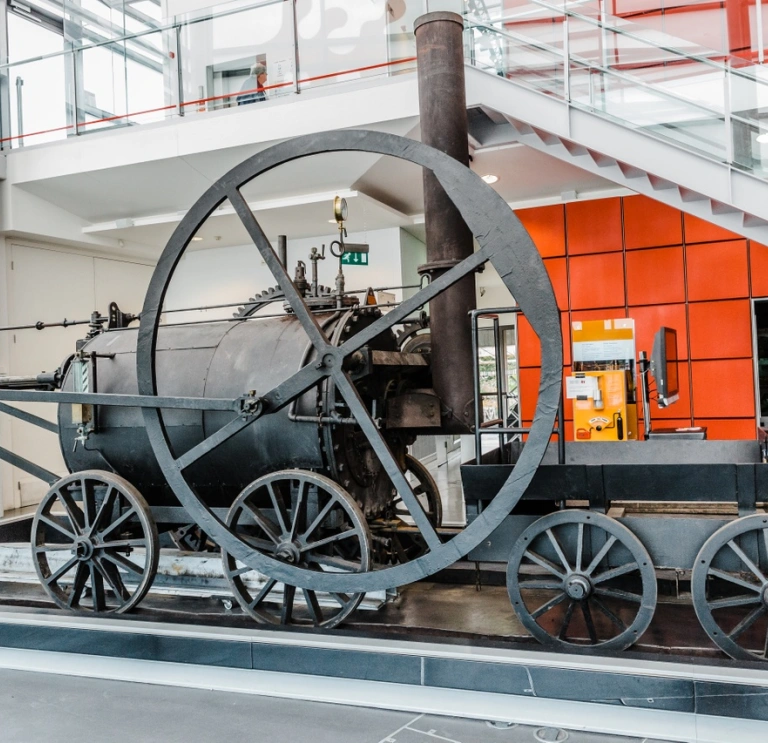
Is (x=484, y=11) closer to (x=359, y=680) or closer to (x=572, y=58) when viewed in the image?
(x=572, y=58)

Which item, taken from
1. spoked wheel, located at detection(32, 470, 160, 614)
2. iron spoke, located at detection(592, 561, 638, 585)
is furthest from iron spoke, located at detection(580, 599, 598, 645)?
spoked wheel, located at detection(32, 470, 160, 614)

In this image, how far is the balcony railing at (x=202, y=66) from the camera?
654 centimetres

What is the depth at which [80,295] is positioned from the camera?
9148 mm

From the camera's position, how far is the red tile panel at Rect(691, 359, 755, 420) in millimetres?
7172

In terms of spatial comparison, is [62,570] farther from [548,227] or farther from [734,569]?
[548,227]

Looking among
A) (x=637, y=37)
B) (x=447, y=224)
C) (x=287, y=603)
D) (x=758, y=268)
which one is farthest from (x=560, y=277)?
(x=287, y=603)

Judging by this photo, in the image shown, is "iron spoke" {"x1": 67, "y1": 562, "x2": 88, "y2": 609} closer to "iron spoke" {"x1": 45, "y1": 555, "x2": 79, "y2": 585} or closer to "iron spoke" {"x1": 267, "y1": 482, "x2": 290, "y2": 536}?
"iron spoke" {"x1": 45, "y1": 555, "x2": 79, "y2": 585}

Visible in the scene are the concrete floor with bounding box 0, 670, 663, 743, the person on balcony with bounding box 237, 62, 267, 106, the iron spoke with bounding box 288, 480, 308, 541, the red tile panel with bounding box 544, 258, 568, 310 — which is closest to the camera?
the concrete floor with bounding box 0, 670, 663, 743

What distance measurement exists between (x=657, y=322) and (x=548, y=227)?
1522mm

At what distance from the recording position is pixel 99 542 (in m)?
3.43

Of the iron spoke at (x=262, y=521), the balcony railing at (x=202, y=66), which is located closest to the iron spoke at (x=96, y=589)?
the iron spoke at (x=262, y=521)

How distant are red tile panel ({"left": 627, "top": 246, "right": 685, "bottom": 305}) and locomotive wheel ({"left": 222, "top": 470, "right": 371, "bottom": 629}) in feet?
17.4

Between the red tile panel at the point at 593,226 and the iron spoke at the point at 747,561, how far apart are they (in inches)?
218

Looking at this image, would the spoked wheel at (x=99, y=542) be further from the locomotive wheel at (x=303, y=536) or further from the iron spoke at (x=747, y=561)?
the iron spoke at (x=747, y=561)
